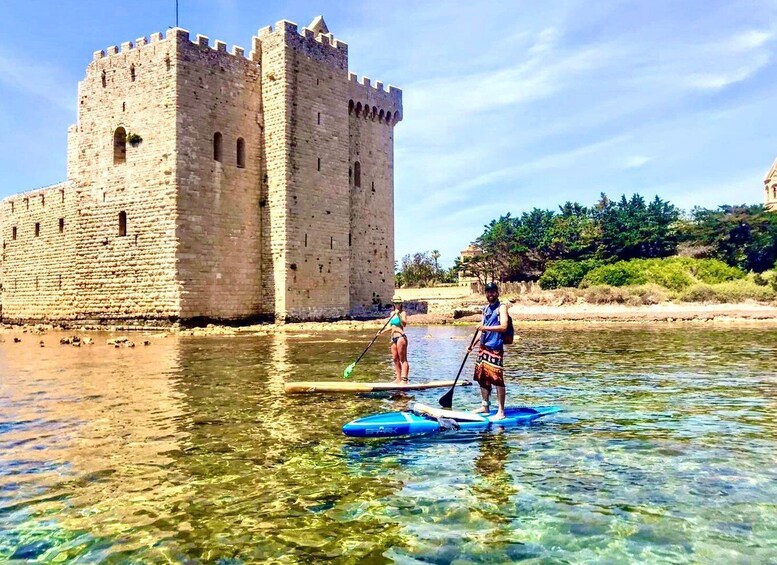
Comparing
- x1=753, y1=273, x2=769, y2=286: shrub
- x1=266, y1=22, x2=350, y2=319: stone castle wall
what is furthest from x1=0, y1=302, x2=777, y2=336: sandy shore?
x1=753, y1=273, x2=769, y2=286: shrub

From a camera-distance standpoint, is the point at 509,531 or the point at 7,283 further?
the point at 7,283

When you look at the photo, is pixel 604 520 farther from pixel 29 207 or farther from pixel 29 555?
pixel 29 207

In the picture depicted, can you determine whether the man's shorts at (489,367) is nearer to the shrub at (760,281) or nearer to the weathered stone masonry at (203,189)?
the weathered stone masonry at (203,189)

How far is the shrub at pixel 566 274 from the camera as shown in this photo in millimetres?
50469

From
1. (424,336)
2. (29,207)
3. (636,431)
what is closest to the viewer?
(636,431)

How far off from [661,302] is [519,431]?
32242 mm

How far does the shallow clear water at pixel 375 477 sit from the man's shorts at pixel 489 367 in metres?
0.76

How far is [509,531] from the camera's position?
14.8 ft

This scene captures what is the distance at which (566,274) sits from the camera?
50.9m

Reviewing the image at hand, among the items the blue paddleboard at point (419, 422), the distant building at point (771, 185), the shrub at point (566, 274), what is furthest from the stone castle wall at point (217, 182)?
the distant building at point (771, 185)

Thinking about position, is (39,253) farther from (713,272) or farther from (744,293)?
(713,272)

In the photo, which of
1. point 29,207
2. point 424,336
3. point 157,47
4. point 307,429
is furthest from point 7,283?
point 307,429

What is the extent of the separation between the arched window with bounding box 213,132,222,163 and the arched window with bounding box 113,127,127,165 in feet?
12.5

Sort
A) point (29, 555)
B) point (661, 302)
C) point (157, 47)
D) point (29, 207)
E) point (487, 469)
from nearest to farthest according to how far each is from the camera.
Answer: point (29, 555) → point (487, 469) → point (157, 47) → point (29, 207) → point (661, 302)
